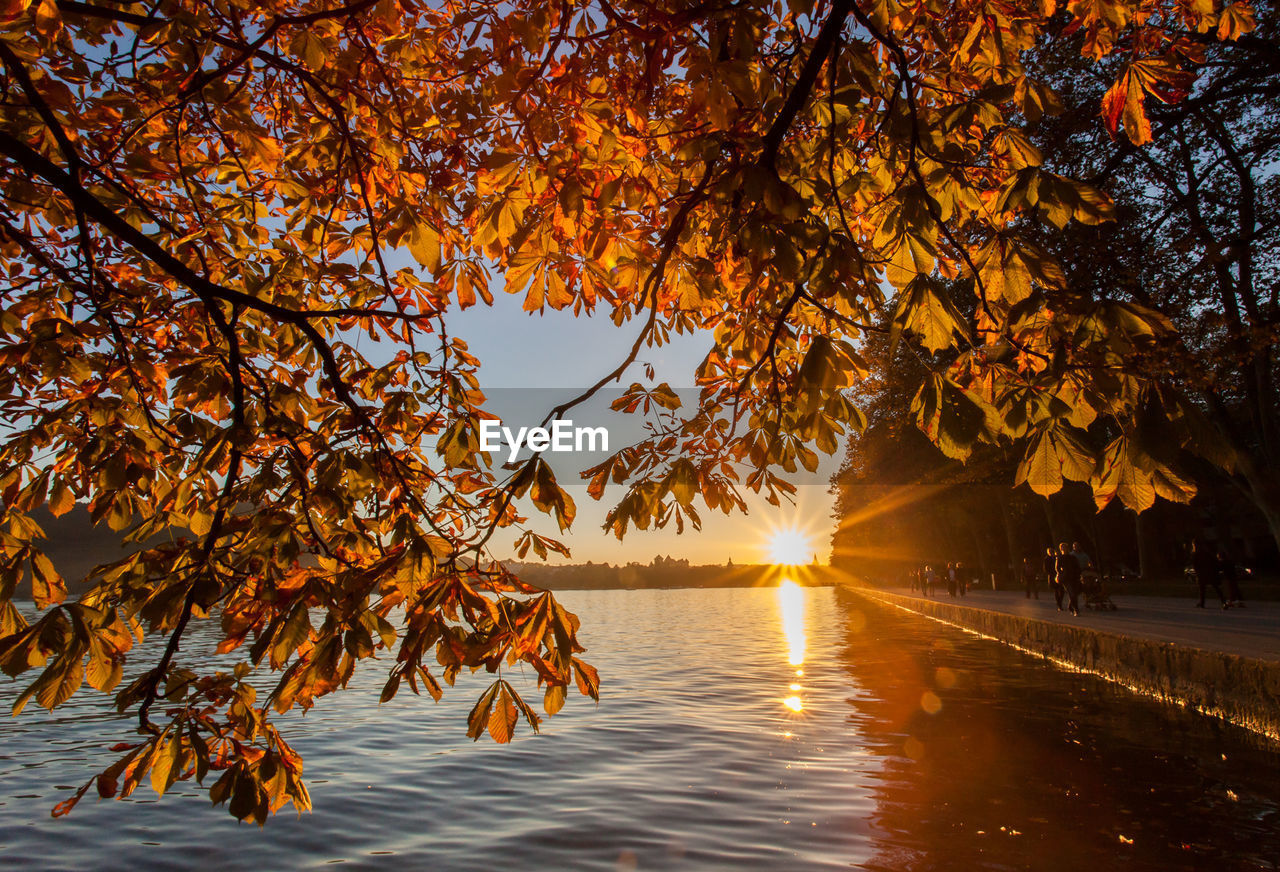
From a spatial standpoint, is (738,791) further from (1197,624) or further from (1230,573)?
(1230,573)

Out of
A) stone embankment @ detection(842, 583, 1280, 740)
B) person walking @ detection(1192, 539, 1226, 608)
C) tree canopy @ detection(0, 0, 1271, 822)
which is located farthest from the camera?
person walking @ detection(1192, 539, 1226, 608)

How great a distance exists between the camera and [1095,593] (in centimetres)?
2209

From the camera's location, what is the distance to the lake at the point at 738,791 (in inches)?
268

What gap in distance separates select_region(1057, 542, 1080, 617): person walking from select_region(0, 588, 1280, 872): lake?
264 inches

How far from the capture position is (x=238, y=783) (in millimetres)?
2799

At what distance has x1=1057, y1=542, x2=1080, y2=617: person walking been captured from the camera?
21.1 meters

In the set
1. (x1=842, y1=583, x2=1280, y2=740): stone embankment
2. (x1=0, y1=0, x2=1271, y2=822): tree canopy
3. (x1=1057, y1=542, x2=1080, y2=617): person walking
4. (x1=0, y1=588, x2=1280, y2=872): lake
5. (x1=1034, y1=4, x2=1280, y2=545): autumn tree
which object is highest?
(x1=1034, y1=4, x2=1280, y2=545): autumn tree

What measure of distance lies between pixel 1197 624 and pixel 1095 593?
6.37m

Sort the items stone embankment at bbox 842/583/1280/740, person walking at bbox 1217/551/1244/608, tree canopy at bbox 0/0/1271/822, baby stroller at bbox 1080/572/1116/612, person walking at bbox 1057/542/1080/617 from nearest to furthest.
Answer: tree canopy at bbox 0/0/1271/822
stone embankment at bbox 842/583/1280/740
person walking at bbox 1057/542/1080/617
person walking at bbox 1217/551/1244/608
baby stroller at bbox 1080/572/1116/612

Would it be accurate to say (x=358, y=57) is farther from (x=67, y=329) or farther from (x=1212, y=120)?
(x=1212, y=120)

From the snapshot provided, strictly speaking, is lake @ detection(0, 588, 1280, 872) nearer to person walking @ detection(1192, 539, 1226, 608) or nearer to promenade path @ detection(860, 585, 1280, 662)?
promenade path @ detection(860, 585, 1280, 662)

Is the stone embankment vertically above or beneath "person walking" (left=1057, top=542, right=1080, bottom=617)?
beneath

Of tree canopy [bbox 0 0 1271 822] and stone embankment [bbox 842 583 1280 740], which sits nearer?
tree canopy [bbox 0 0 1271 822]

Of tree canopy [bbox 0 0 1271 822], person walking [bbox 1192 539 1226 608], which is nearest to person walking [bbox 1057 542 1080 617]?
person walking [bbox 1192 539 1226 608]
